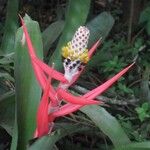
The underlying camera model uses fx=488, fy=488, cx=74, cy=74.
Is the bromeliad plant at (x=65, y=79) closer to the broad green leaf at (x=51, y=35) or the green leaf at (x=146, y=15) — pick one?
the broad green leaf at (x=51, y=35)

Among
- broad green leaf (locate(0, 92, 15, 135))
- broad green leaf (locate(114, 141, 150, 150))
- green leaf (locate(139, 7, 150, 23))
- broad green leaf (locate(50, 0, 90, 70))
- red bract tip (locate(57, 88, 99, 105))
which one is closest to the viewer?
red bract tip (locate(57, 88, 99, 105))

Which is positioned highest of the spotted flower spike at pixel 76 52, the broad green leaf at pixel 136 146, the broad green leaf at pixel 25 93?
the spotted flower spike at pixel 76 52

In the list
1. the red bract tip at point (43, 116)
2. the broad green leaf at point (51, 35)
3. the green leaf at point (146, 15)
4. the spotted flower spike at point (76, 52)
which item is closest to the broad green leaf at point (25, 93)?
the red bract tip at point (43, 116)

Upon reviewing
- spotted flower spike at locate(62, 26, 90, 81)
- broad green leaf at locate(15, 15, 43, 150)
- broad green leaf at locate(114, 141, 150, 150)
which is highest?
spotted flower spike at locate(62, 26, 90, 81)

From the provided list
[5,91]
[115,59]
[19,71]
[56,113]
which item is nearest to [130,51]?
[115,59]

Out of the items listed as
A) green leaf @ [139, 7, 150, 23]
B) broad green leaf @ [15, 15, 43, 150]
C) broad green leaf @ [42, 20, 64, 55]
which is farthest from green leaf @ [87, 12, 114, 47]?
broad green leaf @ [15, 15, 43, 150]

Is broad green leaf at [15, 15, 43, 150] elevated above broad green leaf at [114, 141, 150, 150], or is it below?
above

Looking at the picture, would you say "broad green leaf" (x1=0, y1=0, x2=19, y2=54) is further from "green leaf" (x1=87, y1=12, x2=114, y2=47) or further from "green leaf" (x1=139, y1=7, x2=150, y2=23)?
"green leaf" (x1=139, y1=7, x2=150, y2=23)
